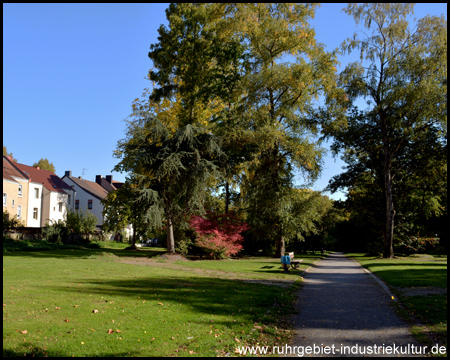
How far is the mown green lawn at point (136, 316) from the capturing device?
249 inches

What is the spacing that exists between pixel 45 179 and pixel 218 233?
3589cm

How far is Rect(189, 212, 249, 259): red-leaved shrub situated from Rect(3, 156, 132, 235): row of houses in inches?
738

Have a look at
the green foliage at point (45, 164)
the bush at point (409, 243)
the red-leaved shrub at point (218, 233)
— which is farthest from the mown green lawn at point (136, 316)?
the green foliage at point (45, 164)

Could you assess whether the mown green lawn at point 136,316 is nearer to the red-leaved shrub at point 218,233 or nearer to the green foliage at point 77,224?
the red-leaved shrub at point 218,233

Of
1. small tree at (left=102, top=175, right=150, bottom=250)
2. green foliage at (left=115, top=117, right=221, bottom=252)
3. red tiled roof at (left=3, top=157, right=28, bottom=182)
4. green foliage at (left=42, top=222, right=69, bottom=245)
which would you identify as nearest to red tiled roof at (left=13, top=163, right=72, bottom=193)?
red tiled roof at (left=3, top=157, right=28, bottom=182)

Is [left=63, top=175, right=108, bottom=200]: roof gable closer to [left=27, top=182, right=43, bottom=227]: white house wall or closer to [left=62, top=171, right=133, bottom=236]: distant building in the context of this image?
[left=62, top=171, right=133, bottom=236]: distant building

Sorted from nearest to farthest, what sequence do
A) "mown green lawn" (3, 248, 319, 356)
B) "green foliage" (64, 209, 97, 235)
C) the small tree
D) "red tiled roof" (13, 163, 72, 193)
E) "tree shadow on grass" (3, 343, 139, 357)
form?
"tree shadow on grass" (3, 343, 139, 357), "mown green lawn" (3, 248, 319, 356), the small tree, "green foliage" (64, 209, 97, 235), "red tiled roof" (13, 163, 72, 193)

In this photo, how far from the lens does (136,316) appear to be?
8281 mm

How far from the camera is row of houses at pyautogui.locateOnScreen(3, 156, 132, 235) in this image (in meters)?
45.9

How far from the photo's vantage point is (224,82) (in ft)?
94.1

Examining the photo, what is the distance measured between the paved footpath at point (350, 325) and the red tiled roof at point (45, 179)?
4737 cm

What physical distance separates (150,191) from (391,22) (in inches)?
911

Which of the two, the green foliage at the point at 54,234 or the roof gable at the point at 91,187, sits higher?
the roof gable at the point at 91,187

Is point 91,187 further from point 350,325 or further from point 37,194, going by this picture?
point 350,325
